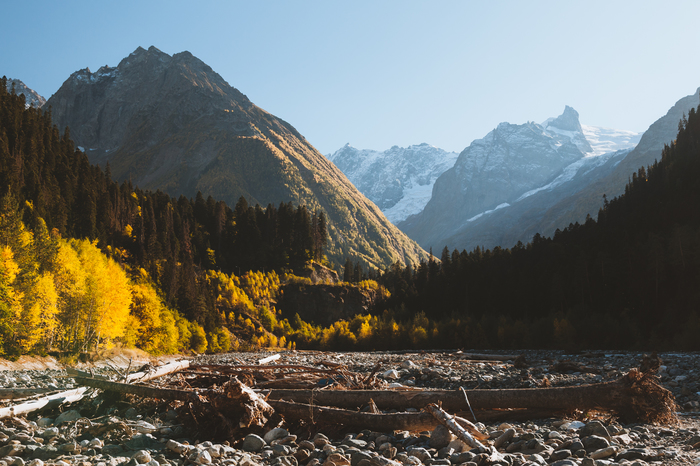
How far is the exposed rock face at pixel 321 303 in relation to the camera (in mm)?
96062

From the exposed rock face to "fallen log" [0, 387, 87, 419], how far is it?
8350cm

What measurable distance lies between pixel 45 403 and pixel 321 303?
88241mm

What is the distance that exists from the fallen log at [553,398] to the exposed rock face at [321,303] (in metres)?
86.2

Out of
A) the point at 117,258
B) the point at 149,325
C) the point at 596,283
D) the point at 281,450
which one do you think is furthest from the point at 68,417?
the point at 596,283

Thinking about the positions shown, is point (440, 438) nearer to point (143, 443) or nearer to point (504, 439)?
point (504, 439)

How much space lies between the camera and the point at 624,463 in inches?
229

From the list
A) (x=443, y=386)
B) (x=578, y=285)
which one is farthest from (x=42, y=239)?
(x=578, y=285)

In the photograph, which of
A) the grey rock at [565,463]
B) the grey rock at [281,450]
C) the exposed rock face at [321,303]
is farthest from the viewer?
the exposed rock face at [321,303]

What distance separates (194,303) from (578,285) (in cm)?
6604

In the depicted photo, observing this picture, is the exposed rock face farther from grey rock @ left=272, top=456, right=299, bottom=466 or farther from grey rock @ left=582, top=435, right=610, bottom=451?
grey rock @ left=582, top=435, right=610, bottom=451

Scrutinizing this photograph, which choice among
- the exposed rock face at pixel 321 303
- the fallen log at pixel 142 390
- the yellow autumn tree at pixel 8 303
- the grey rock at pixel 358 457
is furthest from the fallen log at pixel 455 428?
the exposed rock face at pixel 321 303

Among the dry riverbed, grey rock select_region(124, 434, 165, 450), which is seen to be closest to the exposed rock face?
the dry riverbed

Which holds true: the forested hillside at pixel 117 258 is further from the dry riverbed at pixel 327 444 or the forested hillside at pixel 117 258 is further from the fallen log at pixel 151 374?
the dry riverbed at pixel 327 444

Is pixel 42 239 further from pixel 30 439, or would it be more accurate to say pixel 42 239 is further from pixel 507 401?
pixel 507 401
